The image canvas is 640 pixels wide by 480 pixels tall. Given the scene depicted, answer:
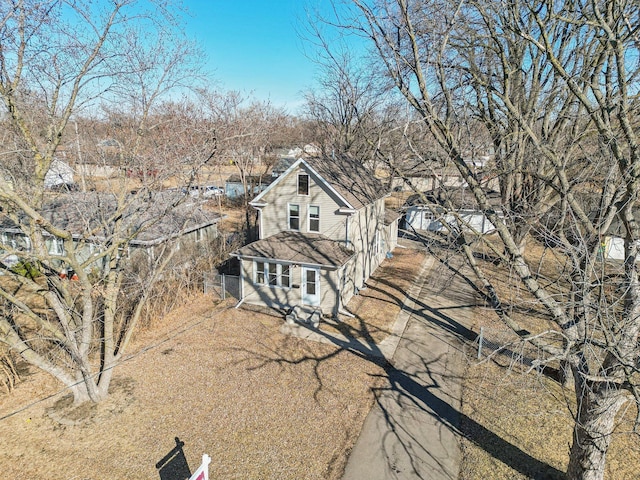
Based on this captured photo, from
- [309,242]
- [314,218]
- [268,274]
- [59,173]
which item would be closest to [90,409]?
[59,173]

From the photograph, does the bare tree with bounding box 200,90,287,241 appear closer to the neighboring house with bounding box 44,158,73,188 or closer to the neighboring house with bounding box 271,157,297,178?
the neighboring house with bounding box 271,157,297,178

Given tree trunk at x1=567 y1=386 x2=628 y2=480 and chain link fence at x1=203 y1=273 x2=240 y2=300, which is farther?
chain link fence at x1=203 y1=273 x2=240 y2=300

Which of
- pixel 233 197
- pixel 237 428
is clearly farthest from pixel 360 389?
pixel 233 197

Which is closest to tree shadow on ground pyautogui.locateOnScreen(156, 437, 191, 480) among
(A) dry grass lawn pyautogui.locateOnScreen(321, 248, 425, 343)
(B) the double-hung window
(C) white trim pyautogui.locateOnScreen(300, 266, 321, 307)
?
(A) dry grass lawn pyautogui.locateOnScreen(321, 248, 425, 343)

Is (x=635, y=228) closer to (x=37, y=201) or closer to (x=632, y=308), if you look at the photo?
(x=632, y=308)

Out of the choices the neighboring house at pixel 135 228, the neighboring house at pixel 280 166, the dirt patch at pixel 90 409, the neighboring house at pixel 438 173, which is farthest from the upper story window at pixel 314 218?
the neighboring house at pixel 280 166

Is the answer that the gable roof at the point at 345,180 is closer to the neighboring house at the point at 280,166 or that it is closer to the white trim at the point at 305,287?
the white trim at the point at 305,287

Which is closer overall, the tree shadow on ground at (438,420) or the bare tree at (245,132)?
the tree shadow on ground at (438,420)

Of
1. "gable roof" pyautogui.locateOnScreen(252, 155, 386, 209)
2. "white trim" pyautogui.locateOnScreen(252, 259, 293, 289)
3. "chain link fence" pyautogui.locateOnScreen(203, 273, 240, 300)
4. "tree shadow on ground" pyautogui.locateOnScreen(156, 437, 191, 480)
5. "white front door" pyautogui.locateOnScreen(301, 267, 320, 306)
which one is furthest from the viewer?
"chain link fence" pyautogui.locateOnScreen(203, 273, 240, 300)
